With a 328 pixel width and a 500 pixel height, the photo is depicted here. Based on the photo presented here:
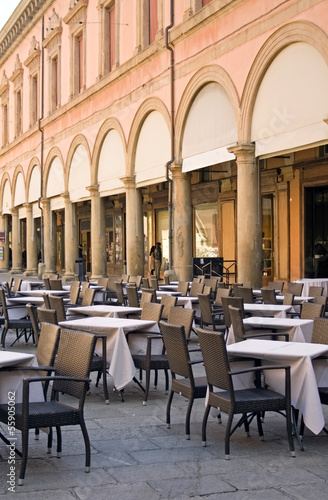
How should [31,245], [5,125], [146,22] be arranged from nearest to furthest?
[146,22], [31,245], [5,125]

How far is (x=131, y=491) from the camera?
15.1 feet

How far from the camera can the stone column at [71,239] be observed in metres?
29.9

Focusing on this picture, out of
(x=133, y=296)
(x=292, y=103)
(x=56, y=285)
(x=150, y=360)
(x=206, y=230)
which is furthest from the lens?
(x=206, y=230)

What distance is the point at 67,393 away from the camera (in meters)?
5.53

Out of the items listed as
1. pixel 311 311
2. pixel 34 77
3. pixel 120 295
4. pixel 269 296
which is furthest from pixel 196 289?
pixel 34 77

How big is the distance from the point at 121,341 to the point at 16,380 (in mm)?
2226

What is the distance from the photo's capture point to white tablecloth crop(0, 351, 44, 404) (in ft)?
17.9

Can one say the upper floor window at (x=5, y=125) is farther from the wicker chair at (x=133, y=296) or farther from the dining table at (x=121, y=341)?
the dining table at (x=121, y=341)

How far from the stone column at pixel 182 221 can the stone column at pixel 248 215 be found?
143 inches

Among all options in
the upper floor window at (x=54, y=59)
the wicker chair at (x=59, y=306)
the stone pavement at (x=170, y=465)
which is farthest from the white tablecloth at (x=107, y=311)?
the upper floor window at (x=54, y=59)

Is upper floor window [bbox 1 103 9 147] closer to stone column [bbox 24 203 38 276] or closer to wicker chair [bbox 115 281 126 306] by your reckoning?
stone column [bbox 24 203 38 276]

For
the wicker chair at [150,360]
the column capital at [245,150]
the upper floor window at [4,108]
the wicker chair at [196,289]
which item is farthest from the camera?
the upper floor window at [4,108]

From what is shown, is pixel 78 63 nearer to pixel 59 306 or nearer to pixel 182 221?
pixel 182 221

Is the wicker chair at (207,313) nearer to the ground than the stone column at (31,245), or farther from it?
nearer to the ground
